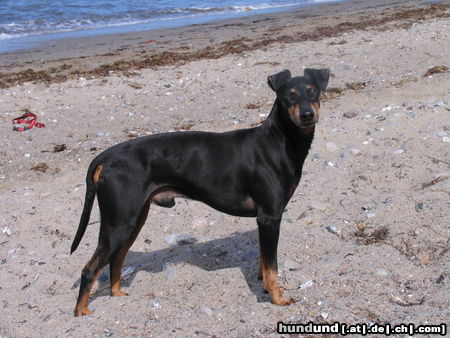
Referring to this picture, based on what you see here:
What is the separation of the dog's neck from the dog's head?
78 mm

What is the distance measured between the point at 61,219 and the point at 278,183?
293cm

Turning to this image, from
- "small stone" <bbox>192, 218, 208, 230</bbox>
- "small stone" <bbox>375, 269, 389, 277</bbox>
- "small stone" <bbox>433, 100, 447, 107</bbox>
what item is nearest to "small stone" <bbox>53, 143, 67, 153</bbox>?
"small stone" <bbox>192, 218, 208, 230</bbox>

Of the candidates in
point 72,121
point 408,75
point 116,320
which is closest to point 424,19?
point 408,75

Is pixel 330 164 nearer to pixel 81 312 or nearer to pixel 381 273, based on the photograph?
pixel 381 273

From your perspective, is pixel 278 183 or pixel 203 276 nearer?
pixel 278 183

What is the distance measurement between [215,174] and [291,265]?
113cm

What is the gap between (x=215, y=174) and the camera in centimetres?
457

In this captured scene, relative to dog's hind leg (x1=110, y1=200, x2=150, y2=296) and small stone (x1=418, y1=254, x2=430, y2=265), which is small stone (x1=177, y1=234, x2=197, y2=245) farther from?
small stone (x1=418, y1=254, x2=430, y2=265)

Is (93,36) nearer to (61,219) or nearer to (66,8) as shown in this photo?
(66,8)

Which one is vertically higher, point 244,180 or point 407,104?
point 244,180

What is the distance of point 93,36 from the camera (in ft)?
65.6

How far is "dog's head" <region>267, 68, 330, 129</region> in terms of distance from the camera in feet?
13.8

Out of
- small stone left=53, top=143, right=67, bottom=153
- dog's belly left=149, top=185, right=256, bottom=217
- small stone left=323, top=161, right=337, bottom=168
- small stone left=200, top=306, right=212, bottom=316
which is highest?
dog's belly left=149, top=185, right=256, bottom=217

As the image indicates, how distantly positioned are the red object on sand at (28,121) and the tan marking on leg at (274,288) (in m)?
6.36
